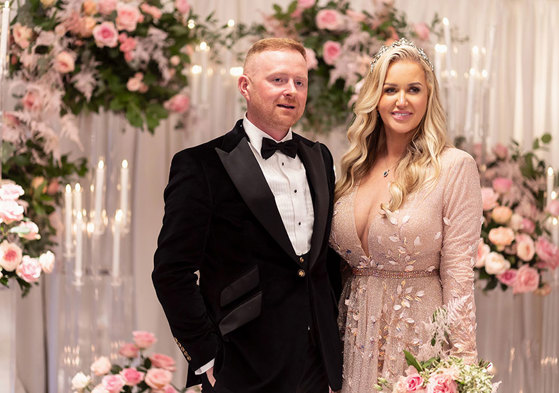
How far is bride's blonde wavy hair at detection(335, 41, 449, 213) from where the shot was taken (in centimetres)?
272

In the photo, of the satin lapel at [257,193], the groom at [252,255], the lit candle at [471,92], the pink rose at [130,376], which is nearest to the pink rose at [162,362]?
the pink rose at [130,376]

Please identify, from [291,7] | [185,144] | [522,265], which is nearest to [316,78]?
[291,7]

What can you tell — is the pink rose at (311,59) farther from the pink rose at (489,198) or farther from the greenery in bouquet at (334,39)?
the pink rose at (489,198)

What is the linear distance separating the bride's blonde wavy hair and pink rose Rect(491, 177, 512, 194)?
1.42 meters

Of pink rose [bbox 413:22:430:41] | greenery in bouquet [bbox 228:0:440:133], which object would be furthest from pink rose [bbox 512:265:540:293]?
pink rose [bbox 413:22:430:41]

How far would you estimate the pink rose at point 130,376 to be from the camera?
3.49 m

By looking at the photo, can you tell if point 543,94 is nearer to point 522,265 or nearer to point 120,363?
point 522,265

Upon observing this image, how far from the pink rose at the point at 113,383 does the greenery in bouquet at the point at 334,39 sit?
161 cm

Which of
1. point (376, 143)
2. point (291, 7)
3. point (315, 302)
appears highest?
point (291, 7)

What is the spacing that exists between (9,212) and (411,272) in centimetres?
146

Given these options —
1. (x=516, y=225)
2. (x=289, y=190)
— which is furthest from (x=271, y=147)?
(x=516, y=225)

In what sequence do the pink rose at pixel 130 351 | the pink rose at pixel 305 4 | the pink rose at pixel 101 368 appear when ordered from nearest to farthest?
the pink rose at pixel 101 368
the pink rose at pixel 130 351
the pink rose at pixel 305 4

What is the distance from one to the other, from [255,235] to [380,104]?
0.70 m

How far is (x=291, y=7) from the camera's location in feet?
13.4
